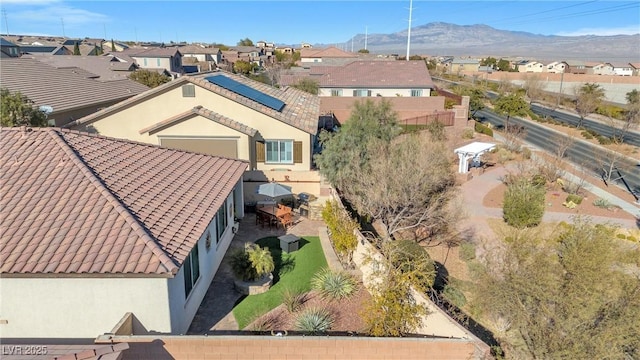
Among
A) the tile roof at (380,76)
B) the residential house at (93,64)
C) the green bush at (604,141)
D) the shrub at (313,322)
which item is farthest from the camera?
the residential house at (93,64)

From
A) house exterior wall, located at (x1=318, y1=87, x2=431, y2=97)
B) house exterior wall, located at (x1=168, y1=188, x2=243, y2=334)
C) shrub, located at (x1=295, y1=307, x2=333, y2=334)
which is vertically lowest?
shrub, located at (x1=295, y1=307, x2=333, y2=334)

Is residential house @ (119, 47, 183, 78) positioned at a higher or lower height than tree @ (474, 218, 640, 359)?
higher

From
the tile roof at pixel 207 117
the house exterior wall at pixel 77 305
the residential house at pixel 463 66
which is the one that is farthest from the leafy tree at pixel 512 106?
the residential house at pixel 463 66

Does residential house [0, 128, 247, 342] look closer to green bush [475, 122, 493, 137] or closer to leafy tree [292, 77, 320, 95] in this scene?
green bush [475, 122, 493, 137]

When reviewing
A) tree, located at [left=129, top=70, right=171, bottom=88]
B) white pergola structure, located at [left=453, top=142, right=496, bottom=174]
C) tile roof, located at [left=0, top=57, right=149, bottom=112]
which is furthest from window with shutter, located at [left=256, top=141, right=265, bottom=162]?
tree, located at [left=129, top=70, right=171, bottom=88]

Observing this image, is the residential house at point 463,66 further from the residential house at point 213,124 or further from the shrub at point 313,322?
the shrub at point 313,322

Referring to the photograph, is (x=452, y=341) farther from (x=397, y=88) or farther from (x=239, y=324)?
(x=397, y=88)

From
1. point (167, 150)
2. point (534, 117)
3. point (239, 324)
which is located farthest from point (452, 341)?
point (534, 117)
